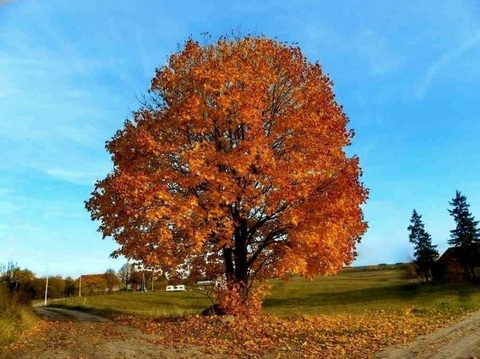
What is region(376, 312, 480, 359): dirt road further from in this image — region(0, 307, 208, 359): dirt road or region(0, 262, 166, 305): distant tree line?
region(0, 262, 166, 305): distant tree line

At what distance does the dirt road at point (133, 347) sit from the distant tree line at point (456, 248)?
174ft

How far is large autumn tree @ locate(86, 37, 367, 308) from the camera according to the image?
1939 cm

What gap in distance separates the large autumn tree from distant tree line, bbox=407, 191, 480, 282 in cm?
5287

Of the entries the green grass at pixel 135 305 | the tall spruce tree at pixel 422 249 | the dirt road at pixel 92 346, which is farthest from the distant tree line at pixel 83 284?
the dirt road at pixel 92 346

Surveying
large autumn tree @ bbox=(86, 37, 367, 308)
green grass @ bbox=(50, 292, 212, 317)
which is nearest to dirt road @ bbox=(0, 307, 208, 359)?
large autumn tree @ bbox=(86, 37, 367, 308)

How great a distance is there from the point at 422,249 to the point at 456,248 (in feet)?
22.6

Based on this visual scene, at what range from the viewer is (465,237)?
2670 inches

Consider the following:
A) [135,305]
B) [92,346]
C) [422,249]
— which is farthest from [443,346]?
[422,249]

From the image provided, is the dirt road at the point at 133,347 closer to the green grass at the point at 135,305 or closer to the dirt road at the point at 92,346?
the dirt road at the point at 92,346

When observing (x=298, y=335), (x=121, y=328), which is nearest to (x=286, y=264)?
(x=298, y=335)

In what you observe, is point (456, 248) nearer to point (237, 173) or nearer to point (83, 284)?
point (237, 173)

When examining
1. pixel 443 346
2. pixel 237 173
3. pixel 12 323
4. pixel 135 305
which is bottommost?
pixel 443 346

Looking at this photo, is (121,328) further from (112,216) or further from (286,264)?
(286,264)

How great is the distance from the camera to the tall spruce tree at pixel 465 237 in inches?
2640
